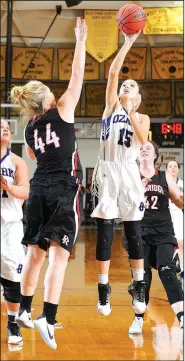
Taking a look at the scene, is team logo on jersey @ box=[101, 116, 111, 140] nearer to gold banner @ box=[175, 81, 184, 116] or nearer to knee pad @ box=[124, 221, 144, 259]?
knee pad @ box=[124, 221, 144, 259]

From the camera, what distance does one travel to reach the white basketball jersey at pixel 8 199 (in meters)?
3.54

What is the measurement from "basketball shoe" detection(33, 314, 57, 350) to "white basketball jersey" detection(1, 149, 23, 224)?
59 cm

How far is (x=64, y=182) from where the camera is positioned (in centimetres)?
361

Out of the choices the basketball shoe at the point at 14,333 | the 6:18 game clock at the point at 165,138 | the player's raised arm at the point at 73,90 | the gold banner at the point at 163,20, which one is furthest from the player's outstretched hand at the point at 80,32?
the 6:18 game clock at the point at 165,138

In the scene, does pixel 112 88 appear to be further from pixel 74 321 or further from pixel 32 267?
pixel 74 321

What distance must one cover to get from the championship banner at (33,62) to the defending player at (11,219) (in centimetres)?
723

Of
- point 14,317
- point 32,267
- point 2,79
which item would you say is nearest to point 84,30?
point 32,267

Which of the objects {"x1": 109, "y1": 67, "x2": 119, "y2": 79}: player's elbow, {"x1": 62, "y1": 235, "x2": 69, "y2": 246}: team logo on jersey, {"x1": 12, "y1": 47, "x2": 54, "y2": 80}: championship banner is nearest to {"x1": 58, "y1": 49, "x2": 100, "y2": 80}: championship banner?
{"x1": 12, "y1": 47, "x2": 54, "y2": 80}: championship banner

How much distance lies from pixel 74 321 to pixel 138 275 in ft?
2.05

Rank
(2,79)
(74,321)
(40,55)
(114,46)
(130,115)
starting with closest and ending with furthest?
(130,115), (74,321), (114,46), (40,55), (2,79)

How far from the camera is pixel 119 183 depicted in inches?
158

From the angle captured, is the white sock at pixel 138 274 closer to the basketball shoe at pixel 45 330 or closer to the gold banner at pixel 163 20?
the basketball shoe at pixel 45 330

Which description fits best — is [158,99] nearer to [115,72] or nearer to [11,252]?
[115,72]

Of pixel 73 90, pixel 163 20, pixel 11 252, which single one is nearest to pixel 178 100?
pixel 163 20
